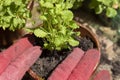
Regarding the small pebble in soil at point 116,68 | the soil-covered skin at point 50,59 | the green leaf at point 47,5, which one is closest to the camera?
the green leaf at point 47,5

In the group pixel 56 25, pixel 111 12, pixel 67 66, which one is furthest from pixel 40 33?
pixel 111 12

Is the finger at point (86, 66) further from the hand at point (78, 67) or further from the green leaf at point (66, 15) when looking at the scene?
the green leaf at point (66, 15)

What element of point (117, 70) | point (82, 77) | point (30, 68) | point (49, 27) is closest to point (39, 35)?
point (49, 27)

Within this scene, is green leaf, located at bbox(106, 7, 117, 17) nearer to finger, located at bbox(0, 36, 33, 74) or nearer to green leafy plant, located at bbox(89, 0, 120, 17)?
green leafy plant, located at bbox(89, 0, 120, 17)

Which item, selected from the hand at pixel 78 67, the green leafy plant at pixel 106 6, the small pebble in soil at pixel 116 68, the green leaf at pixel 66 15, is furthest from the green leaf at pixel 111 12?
the green leaf at pixel 66 15

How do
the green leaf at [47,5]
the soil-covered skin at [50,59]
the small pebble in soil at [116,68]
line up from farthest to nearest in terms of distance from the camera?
the small pebble in soil at [116,68] < the soil-covered skin at [50,59] < the green leaf at [47,5]

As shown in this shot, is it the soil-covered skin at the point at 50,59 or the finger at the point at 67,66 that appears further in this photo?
the soil-covered skin at the point at 50,59

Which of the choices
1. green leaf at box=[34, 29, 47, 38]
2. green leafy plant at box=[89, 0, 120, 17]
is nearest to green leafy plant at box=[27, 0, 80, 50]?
green leaf at box=[34, 29, 47, 38]

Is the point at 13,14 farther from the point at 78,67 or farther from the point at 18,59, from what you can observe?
the point at 78,67
